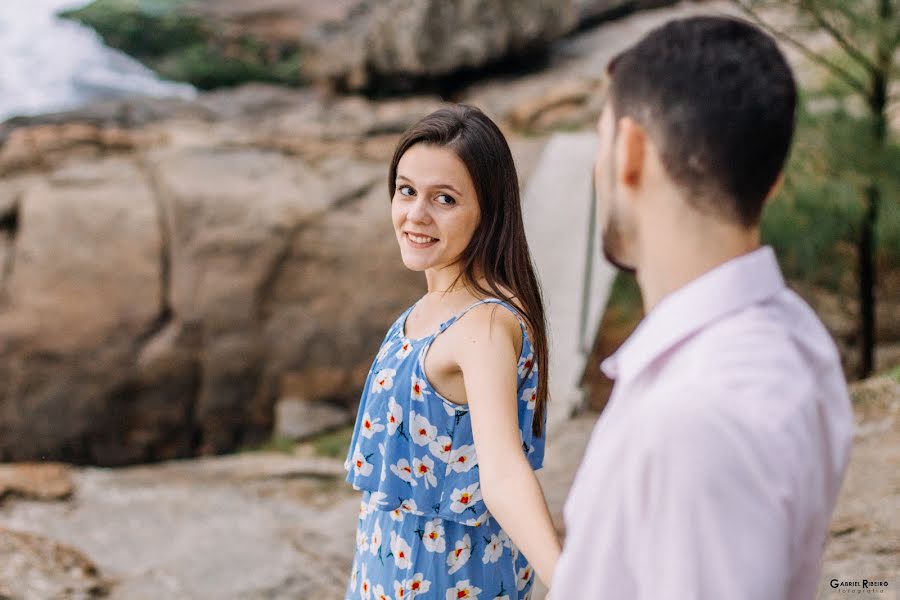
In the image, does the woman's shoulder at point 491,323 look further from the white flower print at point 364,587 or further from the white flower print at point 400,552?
the white flower print at point 364,587

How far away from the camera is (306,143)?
8266 millimetres

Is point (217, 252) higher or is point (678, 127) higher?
point (678, 127)

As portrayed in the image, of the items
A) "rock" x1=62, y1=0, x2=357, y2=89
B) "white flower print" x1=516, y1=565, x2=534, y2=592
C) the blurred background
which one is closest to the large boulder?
the blurred background

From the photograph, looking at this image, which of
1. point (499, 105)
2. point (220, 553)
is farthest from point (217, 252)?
point (499, 105)

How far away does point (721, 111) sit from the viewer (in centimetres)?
95

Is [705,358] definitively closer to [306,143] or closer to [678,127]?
[678,127]

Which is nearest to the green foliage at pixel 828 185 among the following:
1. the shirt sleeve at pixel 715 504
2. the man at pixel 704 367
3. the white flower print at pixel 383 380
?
the white flower print at pixel 383 380

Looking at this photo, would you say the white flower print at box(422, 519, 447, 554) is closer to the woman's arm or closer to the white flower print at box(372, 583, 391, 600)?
the white flower print at box(372, 583, 391, 600)

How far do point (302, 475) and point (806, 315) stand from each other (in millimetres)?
5154

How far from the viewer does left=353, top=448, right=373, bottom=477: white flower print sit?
5.76 feet

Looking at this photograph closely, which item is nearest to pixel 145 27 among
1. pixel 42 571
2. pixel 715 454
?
pixel 42 571

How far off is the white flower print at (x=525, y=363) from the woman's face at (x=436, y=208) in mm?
249

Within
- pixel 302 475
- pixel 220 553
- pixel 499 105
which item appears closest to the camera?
pixel 220 553

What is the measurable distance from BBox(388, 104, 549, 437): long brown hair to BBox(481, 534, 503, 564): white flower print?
0.24 m
